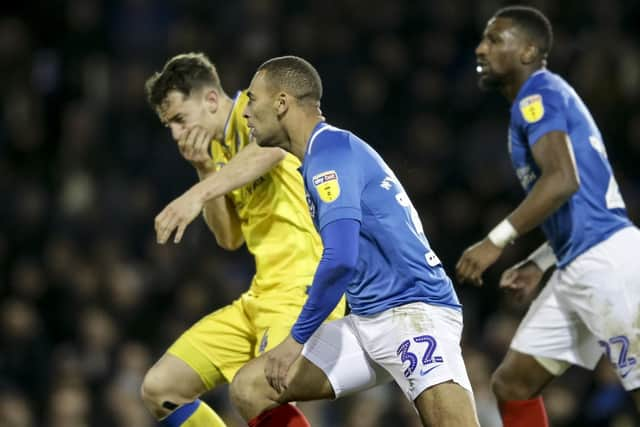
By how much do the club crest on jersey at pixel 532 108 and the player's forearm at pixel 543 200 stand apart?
310 millimetres

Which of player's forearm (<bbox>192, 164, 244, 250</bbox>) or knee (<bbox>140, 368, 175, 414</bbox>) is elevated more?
player's forearm (<bbox>192, 164, 244, 250</bbox>)

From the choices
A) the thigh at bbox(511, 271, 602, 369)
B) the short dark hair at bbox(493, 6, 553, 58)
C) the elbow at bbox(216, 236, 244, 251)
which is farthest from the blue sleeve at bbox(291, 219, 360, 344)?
the short dark hair at bbox(493, 6, 553, 58)

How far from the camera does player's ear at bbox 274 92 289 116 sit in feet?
15.6

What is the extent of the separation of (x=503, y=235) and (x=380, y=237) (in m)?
0.83

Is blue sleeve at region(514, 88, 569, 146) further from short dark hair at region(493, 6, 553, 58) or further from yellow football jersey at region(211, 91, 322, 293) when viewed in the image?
yellow football jersey at region(211, 91, 322, 293)

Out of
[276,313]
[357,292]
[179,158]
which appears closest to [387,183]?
[357,292]

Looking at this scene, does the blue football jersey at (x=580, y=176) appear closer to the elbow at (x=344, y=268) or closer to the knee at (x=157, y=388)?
the elbow at (x=344, y=268)

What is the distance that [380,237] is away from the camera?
469cm

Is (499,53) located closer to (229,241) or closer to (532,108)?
(532,108)

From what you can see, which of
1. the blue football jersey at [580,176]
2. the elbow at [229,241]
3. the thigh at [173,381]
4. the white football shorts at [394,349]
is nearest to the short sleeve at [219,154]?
the elbow at [229,241]

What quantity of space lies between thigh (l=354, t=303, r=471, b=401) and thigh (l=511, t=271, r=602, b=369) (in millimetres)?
1030

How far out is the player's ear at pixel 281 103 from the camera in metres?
4.74

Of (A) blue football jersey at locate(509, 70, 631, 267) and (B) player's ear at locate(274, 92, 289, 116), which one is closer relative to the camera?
(B) player's ear at locate(274, 92, 289, 116)

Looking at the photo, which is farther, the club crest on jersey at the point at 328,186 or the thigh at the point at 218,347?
the thigh at the point at 218,347
